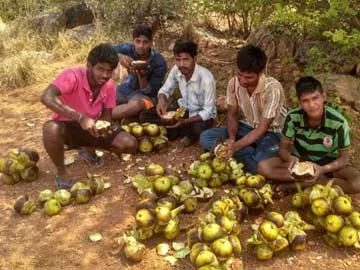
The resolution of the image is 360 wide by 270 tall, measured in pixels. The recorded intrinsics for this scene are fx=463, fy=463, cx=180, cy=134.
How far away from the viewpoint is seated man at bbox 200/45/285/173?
425cm

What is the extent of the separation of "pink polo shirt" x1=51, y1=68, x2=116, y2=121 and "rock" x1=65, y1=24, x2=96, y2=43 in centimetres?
438

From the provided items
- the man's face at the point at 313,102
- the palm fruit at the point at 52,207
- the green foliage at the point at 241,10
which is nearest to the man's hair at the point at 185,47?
the green foliage at the point at 241,10

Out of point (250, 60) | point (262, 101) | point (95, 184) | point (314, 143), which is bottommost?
point (95, 184)

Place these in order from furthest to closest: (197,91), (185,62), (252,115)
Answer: (197,91), (185,62), (252,115)

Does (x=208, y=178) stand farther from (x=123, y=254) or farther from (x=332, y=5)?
Answer: (x=332, y=5)

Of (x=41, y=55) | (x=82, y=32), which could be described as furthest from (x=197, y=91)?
(x=82, y=32)

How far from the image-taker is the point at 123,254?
12.0 feet

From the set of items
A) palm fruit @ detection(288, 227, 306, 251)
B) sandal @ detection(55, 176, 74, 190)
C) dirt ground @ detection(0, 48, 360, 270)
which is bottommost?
dirt ground @ detection(0, 48, 360, 270)

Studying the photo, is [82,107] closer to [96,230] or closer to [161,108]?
[161,108]

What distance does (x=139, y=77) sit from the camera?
19.2 ft

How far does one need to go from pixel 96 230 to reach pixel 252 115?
193 cm

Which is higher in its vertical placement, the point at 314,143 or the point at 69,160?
the point at 314,143

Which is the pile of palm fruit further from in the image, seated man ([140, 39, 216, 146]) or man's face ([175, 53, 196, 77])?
man's face ([175, 53, 196, 77])

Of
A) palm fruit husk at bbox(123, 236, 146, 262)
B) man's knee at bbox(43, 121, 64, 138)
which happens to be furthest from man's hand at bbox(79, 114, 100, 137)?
palm fruit husk at bbox(123, 236, 146, 262)
